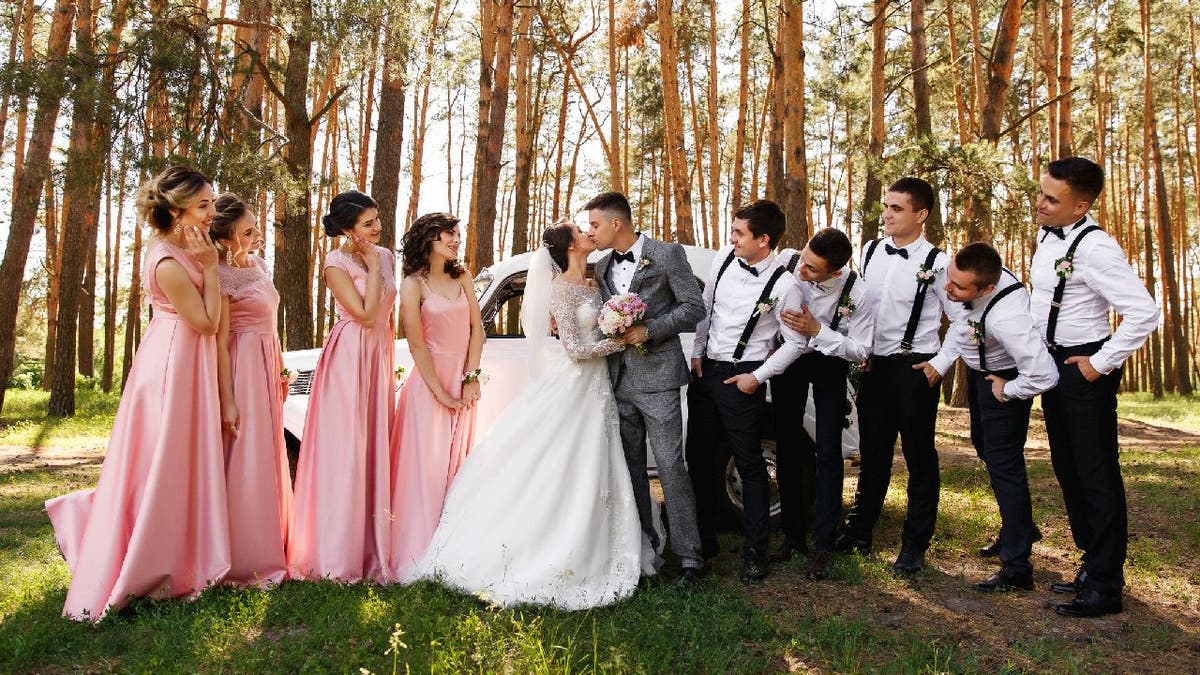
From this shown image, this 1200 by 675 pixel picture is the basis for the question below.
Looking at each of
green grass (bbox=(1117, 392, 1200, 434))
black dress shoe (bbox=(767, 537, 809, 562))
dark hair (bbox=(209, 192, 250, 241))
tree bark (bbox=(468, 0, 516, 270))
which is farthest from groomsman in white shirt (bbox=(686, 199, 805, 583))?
green grass (bbox=(1117, 392, 1200, 434))

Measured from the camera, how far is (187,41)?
10188 mm

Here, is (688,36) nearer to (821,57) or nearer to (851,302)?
(821,57)

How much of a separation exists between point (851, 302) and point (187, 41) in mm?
8909

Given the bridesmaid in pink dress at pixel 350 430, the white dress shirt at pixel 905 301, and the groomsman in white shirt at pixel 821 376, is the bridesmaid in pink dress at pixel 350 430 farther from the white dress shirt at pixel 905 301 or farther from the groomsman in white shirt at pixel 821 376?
the white dress shirt at pixel 905 301

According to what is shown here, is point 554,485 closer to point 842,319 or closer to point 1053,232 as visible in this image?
point 842,319

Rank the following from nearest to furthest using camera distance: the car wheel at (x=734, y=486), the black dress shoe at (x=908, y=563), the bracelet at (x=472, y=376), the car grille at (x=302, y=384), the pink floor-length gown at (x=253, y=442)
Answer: the pink floor-length gown at (x=253, y=442)
the black dress shoe at (x=908, y=563)
the bracelet at (x=472, y=376)
the car wheel at (x=734, y=486)
the car grille at (x=302, y=384)

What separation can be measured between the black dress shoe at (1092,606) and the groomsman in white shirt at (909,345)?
0.89m

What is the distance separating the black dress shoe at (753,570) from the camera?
4.96 meters

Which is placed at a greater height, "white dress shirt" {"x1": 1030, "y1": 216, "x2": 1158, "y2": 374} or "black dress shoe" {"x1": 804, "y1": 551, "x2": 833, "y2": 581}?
"white dress shirt" {"x1": 1030, "y1": 216, "x2": 1158, "y2": 374}

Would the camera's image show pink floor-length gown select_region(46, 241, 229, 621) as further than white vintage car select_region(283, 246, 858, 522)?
No

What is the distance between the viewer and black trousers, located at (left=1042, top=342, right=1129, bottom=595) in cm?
431

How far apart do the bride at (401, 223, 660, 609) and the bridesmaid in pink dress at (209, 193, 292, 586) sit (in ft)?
2.84

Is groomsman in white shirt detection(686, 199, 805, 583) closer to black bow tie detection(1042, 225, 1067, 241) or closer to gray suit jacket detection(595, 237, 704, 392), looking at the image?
gray suit jacket detection(595, 237, 704, 392)

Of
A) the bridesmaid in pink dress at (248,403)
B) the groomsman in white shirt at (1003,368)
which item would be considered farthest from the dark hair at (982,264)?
the bridesmaid in pink dress at (248,403)
